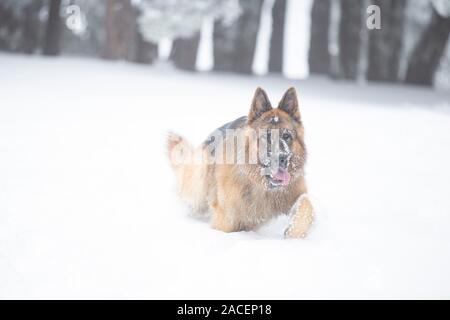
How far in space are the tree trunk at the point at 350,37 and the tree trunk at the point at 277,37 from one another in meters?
2.75

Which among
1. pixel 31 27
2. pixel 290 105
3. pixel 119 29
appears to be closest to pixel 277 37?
pixel 119 29

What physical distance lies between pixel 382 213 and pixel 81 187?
8.07 ft

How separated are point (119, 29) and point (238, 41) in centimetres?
287

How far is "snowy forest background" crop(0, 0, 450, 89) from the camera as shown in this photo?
9.65 meters

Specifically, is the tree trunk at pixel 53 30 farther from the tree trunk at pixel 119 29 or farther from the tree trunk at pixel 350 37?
the tree trunk at pixel 350 37

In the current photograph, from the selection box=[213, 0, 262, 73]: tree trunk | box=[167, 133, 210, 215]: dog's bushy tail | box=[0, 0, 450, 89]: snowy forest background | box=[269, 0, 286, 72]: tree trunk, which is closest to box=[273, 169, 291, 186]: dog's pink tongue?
box=[167, 133, 210, 215]: dog's bushy tail

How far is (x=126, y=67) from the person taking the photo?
8969mm

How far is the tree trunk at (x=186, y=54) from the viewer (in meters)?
11.0

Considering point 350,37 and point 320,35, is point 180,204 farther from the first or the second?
point 320,35

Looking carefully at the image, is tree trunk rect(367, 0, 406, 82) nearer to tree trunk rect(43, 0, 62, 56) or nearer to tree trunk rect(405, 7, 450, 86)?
tree trunk rect(405, 7, 450, 86)

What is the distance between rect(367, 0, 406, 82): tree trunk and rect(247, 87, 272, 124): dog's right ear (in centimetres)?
824
